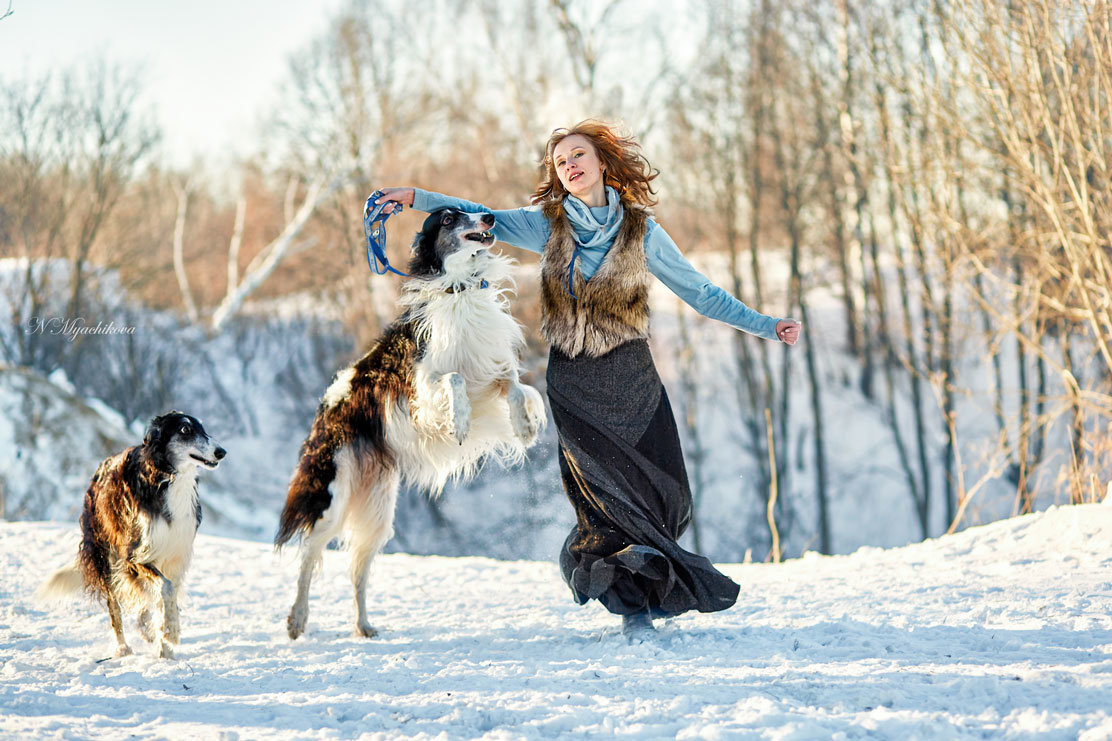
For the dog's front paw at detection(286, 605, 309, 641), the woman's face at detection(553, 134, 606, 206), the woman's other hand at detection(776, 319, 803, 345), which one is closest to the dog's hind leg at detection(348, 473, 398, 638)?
the dog's front paw at detection(286, 605, 309, 641)

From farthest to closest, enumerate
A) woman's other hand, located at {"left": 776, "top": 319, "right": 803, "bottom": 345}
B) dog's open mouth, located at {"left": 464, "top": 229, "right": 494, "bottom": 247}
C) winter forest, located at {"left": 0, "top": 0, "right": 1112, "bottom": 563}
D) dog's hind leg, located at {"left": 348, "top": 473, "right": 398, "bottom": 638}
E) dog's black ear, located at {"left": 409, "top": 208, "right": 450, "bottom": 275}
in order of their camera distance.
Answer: winter forest, located at {"left": 0, "top": 0, "right": 1112, "bottom": 563} → dog's hind leg, located at {"left": 348, "top": 473, "right": 398, "bottom": 638} → dog's black ear, located at {"left": 409, "top": 208, "right": 450, "bottom": 275} → dog's open mouth, located at {"left": 464, "top": 229, "right": 494, "bottom": 247} → woman's other hand, located at {"left": 776, "top": 319, "right": 803, "bottom": 345}

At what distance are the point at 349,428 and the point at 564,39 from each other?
14540 mm

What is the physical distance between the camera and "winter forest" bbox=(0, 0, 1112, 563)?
Result: 1479 cm

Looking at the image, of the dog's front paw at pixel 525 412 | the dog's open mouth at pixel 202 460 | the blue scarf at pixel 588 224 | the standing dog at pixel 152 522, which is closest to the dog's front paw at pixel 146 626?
the standing dog at pixel 152 522

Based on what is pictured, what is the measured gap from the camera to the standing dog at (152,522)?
3785 millimetres

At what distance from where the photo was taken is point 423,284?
4207 mm

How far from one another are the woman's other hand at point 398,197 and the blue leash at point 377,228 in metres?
0.01

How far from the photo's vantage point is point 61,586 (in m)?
4.18

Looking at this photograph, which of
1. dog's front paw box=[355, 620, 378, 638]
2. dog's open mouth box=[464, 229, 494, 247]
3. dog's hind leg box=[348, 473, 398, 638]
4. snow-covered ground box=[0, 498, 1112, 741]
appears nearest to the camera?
snow-covered ground box=[0, 498, 1112, 741]

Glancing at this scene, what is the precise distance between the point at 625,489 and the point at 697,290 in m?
0.91

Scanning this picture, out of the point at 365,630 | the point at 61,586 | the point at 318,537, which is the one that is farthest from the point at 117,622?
the point at 365,630

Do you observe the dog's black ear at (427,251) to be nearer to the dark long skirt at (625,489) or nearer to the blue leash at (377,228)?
the blue leash at (377,228)

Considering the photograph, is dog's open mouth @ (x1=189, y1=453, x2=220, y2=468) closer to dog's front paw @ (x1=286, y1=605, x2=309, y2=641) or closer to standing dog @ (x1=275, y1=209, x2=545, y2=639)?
standing dog @ (x1=275, y1=209, x2=545, y2=639)

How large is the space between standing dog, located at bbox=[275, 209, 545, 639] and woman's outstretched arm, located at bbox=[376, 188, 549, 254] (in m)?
0.06
